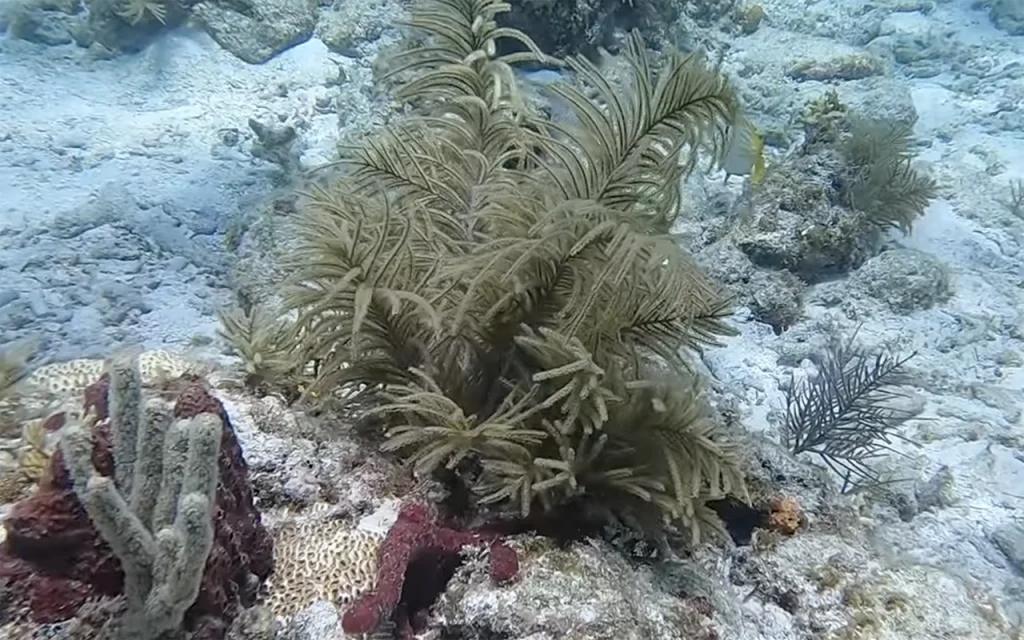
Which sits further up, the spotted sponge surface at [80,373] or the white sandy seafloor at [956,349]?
the spotted sponge surface at [80,373]

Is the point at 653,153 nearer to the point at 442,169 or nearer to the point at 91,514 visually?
the point at 442,169

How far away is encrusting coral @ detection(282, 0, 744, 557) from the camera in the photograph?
2504mm

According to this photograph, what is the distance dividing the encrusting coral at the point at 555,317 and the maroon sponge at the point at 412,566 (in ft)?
0.56

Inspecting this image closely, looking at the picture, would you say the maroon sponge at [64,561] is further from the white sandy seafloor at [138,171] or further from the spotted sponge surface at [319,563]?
the white sandy seafloor at [138,171]

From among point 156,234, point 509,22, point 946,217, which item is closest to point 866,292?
point 946,217

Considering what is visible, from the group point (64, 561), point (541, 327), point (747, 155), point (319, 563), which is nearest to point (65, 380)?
point (64, 561)

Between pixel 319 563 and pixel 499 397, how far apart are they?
0.87m

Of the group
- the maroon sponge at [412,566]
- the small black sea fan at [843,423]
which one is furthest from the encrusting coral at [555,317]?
the small black sea fan at [843,423]

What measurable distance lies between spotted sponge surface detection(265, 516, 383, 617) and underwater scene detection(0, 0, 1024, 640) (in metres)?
0.01

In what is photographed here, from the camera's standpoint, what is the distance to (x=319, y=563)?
2352 mm

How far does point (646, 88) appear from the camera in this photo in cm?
261

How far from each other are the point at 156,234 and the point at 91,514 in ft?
17.3

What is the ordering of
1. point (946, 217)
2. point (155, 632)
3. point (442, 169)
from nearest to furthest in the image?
point (155, 632)
point (442, 169)
point (946, 217)

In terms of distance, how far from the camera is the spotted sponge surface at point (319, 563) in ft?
7.38
